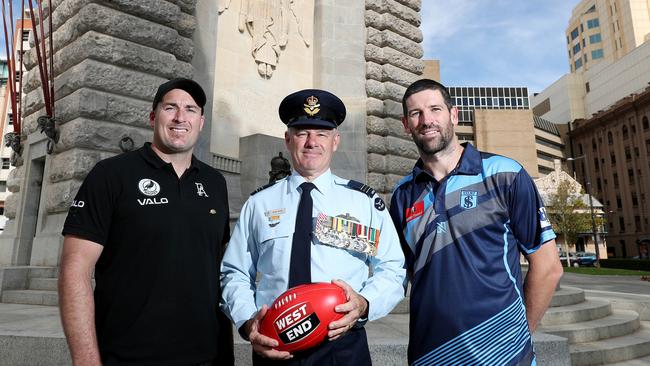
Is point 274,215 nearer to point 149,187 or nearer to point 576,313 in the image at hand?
point 149,187

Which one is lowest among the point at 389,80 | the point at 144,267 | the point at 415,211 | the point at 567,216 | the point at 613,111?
the point at 144,267

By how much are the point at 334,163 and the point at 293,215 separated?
8.36 m

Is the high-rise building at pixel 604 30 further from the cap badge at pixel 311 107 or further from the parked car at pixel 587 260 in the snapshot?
the cap badge at pixel 311 107

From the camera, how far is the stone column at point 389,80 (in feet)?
36.0

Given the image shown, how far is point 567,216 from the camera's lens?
42.3 metres

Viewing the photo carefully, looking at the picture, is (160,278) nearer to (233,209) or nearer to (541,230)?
(541,230)

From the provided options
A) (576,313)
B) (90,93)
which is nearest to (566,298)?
(576,313)

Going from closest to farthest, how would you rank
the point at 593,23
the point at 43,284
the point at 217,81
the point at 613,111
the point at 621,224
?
the point at 43,284 → the point at 217,81 → the point at 621,224 → the point at 613,111 → the point at 593,23

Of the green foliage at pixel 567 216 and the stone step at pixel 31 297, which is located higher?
the green foliage at pixel 567 216

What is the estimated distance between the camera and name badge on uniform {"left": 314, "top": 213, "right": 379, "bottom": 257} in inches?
87.1

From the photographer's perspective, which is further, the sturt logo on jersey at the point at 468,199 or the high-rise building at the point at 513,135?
the high-rise building at the point at 513,135

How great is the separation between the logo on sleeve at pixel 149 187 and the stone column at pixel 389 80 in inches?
342

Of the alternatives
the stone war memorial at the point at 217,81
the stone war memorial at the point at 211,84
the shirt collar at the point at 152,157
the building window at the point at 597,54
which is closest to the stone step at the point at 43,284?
the stone war memorial at the point at 211,84

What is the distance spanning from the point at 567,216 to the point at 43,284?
46.5m
